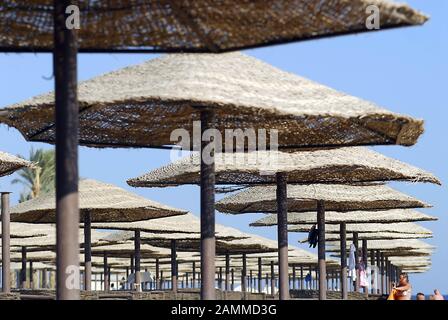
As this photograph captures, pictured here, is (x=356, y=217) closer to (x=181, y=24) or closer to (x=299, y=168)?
(x=299, y=168)

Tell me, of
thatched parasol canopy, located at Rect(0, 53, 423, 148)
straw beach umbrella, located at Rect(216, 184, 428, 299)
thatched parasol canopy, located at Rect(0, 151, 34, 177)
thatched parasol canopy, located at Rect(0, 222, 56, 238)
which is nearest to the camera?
thatched parasol canopy, located at Rect(0, 53, 423, 148)

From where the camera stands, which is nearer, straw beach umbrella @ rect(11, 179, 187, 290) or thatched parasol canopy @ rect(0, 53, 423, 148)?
thatched parasol canopy @ rect(0, 53, 423, 148)

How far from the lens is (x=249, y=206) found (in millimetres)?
17859

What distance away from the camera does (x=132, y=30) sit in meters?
7.91

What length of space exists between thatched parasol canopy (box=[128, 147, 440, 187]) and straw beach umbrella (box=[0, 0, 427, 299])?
16.7ft

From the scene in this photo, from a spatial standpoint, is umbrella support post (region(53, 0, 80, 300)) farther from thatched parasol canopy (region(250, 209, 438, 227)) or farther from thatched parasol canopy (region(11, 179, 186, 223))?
thatched parasol canopy (region(250, 209, 438, 227))

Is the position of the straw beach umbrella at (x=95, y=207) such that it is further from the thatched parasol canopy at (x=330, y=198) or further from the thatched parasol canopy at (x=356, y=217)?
the thatched parasol canopy at (x=356, y=217)

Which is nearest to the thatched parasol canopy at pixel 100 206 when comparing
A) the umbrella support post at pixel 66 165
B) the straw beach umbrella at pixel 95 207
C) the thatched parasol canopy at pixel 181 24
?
the straw beach umbrella at pixel 95 207

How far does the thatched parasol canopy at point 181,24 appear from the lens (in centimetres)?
752

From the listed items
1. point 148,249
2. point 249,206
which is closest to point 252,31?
point 249,206

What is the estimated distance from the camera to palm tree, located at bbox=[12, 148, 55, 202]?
5184 cm

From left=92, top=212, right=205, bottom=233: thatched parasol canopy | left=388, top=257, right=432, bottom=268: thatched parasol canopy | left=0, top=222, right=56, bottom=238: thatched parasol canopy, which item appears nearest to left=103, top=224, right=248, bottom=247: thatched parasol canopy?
left=92, top=212, right=205, bottom=233: thatched parasol canopy
